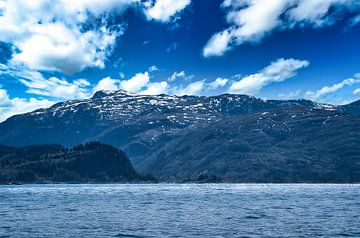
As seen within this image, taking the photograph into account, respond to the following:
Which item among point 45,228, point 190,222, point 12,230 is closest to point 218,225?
point 190,222

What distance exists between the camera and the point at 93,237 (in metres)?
67.2

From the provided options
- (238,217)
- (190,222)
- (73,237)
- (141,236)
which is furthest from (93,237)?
(238,217)

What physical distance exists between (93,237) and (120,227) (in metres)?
12.4

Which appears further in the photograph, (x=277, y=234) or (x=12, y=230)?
(x=12, y=230)

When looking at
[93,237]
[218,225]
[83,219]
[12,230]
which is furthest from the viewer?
[83,219]

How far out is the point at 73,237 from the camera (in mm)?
67500

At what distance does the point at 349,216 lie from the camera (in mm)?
98375

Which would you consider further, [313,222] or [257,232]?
[313,222]

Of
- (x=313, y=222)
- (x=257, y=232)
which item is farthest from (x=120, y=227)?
(x=313, y=222)

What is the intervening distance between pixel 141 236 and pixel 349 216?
174 feet

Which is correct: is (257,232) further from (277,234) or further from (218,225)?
(218,225)

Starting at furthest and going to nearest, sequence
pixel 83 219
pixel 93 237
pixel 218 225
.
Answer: pixel 83 219 < pixel 218 225 < pixel 93 237

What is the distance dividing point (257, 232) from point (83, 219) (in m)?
40.2

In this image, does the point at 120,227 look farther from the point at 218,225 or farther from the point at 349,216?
the point at 349,216
